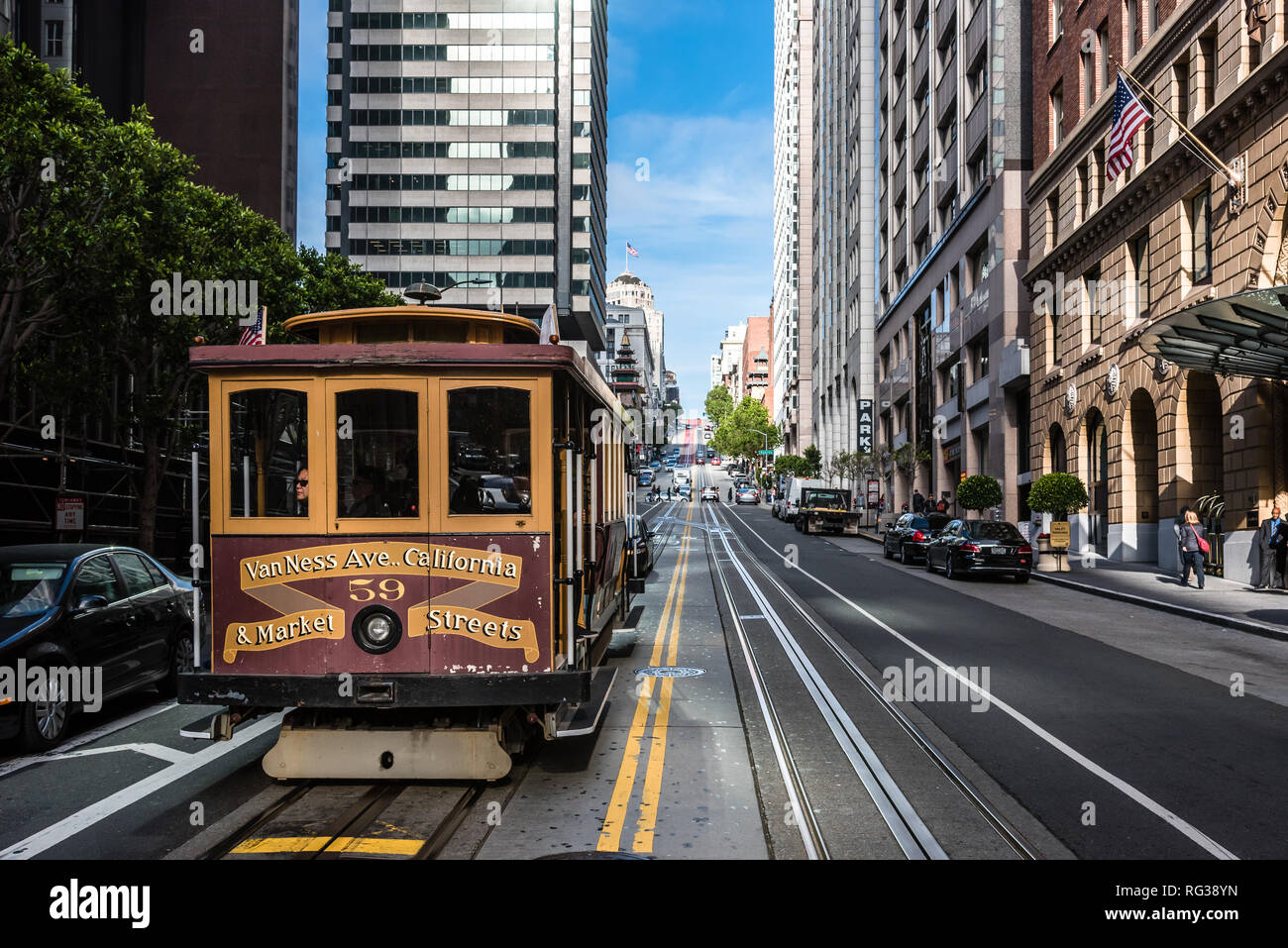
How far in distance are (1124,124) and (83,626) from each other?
22916mm

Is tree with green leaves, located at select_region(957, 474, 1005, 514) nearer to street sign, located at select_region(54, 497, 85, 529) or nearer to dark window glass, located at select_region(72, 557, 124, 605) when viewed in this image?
street sign, located at select_region(54, 497, 85, 529)

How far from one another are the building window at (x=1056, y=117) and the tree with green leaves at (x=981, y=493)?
12247 millimetres

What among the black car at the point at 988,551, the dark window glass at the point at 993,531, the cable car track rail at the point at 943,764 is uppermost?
the dark window glass at the point at 993,531

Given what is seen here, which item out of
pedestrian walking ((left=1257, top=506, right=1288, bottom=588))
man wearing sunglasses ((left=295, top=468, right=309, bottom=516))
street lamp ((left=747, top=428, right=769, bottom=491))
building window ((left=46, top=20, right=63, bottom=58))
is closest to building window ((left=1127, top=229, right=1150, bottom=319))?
pedestrian walking ((left=1257, top=506, right=1288, bottom=588))

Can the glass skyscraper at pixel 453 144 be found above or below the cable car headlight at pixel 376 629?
above

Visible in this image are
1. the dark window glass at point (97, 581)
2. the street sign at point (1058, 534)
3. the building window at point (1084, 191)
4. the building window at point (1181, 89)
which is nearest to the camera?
the dark window glass at point (97, 581)

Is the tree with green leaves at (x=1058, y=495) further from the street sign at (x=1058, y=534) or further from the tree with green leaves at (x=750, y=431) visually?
the tree with green leaves at (x=750, y=431)

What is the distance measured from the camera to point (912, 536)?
2895 centimetres

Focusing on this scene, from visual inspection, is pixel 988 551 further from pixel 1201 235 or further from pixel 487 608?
pixel 487 608

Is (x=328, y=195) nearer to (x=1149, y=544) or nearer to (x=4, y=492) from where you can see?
(x=4, y=492)

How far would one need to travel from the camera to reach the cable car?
6.26 metres

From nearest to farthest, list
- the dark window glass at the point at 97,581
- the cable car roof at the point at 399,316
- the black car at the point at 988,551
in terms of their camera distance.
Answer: the cable car roof at the point at 399,316
the dark window glass at the point at 97,581
the black car at the point at 988,551

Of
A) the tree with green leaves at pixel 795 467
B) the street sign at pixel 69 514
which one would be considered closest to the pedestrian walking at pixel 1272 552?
the street sign at pixel 69 514

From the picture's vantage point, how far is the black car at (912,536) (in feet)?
93.6
